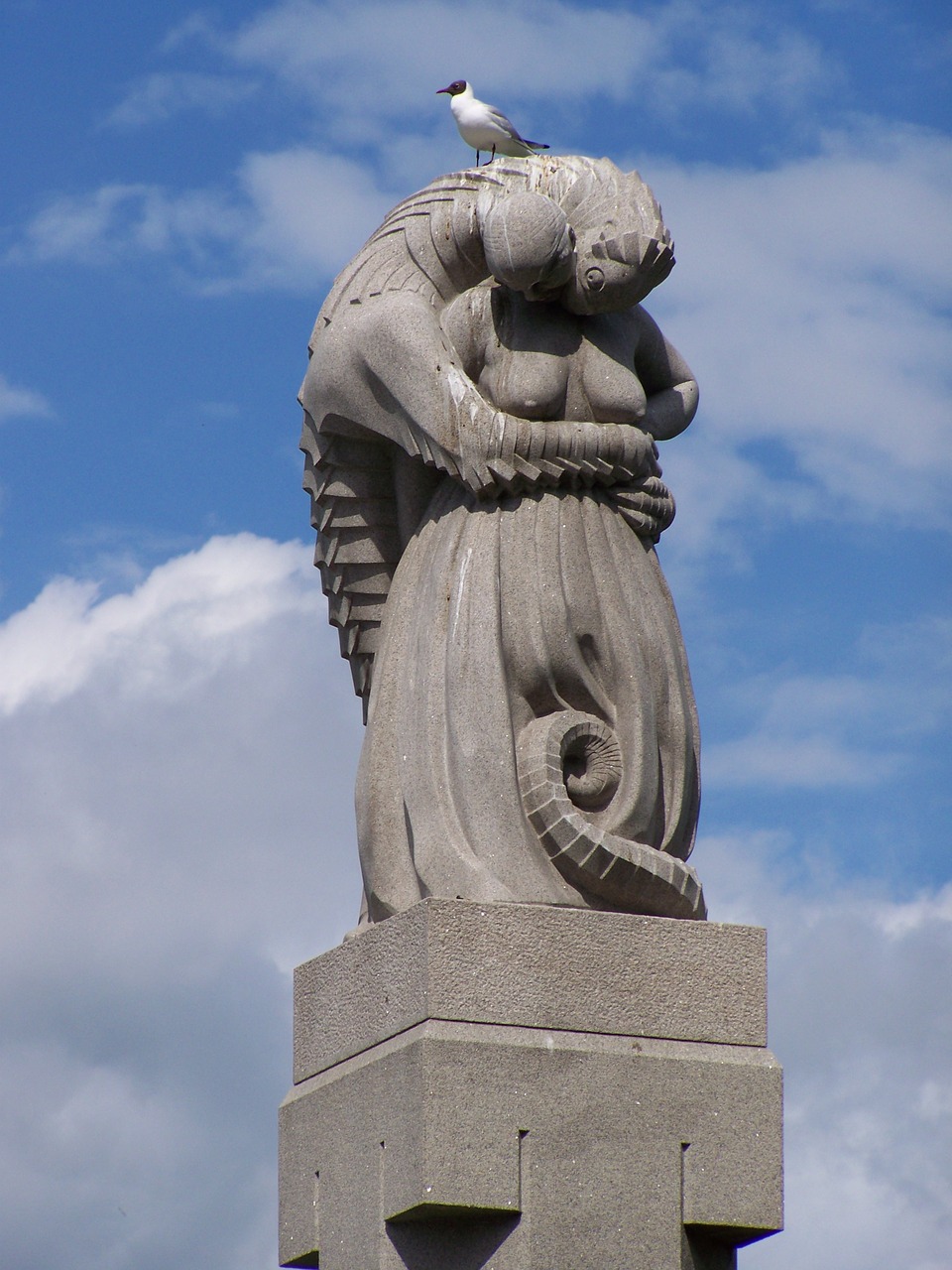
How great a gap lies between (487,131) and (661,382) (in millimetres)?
1486

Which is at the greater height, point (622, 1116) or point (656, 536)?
point (656, 536)

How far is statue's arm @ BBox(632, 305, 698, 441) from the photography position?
35.3 ft

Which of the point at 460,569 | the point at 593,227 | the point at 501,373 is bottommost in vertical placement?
the point at 460,569

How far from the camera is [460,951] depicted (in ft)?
30.1

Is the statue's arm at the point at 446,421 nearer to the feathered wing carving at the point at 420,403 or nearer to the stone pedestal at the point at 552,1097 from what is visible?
the feathered wing carving at the point at 420,403

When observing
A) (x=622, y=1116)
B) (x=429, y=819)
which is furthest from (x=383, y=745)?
(x=622, y=1116)

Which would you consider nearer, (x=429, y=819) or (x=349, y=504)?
(x=429, y=819)

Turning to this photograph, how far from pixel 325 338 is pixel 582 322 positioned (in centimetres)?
120

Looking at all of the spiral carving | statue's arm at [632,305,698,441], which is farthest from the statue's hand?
the spiral carving

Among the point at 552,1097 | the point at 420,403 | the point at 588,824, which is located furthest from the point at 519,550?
the point at 552,1097

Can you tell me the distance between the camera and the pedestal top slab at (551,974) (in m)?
9.16

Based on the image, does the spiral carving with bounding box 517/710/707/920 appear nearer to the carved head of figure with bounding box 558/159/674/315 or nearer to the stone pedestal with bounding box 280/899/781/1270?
the stone pedestal with bounding box 280/899/781/1270

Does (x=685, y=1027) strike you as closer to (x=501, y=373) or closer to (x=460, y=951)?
(x=460, y=951)

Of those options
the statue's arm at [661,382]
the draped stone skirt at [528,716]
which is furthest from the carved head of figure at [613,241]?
the draped stone skirt at [528,716]
